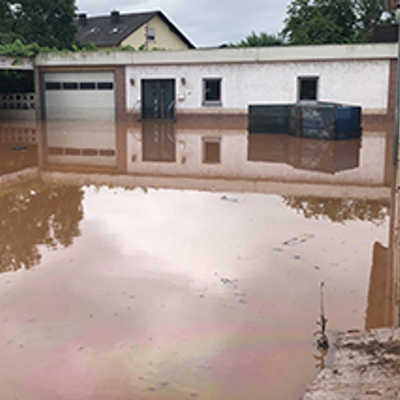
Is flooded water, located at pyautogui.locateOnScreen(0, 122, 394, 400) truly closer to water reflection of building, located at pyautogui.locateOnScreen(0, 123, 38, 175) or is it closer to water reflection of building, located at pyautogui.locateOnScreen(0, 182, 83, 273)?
water reflection of building, located at pyautogui.locateOnScreen(0, 182, 83, 273)

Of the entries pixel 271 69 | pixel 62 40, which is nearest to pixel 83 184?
pixel 271 69

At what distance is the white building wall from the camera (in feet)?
84.4

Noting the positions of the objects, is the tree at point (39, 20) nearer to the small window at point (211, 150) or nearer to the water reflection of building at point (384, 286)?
the small window at point (211, 150)

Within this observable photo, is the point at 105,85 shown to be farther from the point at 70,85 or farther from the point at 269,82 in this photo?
the point at 269,82

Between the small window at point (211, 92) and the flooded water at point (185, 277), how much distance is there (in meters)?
15.6

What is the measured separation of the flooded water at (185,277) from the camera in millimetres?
4312

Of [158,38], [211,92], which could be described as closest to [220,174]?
[211,92]

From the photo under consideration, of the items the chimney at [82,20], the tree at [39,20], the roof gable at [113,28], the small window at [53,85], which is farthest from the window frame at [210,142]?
the chimney at [82,20]

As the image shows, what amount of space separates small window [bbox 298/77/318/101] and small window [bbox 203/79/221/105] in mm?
4109

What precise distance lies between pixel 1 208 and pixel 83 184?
265 centimetres

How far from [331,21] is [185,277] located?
45.3 m

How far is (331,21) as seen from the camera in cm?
4712

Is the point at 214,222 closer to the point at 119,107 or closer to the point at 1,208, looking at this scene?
the point at 1,208

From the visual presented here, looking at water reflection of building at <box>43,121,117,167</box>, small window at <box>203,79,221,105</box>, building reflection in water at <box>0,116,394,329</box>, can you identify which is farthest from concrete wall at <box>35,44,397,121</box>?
building reflection in water at <box>0,116,394,329</box>
